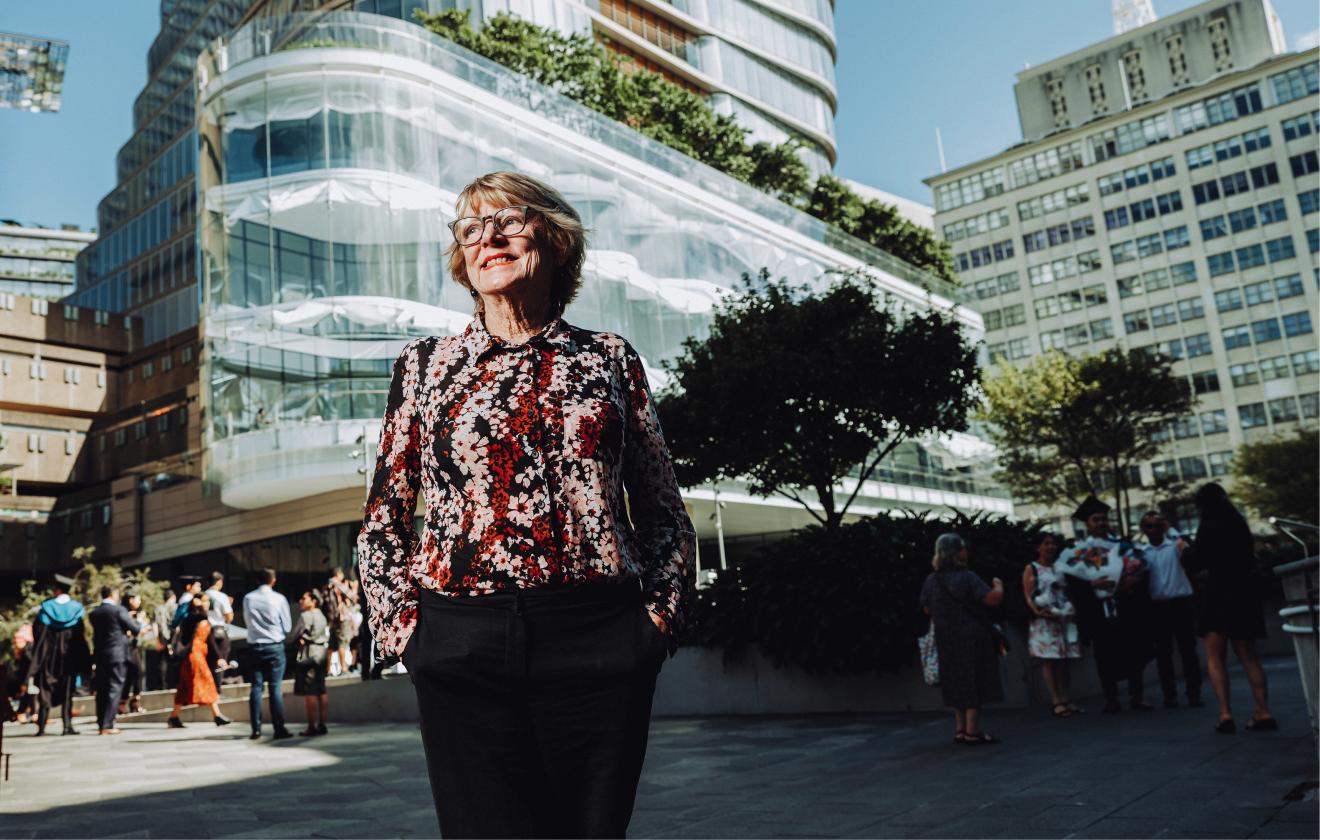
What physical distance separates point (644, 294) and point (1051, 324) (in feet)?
212

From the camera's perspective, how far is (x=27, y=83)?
27.1m

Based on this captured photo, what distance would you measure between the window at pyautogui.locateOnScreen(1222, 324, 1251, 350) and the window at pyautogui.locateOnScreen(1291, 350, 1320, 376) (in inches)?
137

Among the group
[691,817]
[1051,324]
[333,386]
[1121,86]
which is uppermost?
[1121,86]

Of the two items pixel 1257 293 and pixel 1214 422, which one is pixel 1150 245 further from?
pixel 1214 422

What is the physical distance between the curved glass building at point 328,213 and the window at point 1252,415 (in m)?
63.6

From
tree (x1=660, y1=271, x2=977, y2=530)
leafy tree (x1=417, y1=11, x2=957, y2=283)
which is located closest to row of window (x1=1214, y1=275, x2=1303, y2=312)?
leafy tree (x1=417, y1=11, x2=957, y2=283)

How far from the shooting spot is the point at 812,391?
2014 centimetres

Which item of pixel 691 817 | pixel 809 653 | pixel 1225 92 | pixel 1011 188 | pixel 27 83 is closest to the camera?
pixel 691 817

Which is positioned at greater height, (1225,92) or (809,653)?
(1225,92)

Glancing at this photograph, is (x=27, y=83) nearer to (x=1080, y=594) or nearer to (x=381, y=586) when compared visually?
(x=1080, y=594)

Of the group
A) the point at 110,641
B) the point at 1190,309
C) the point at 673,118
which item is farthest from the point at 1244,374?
the point at 110,641

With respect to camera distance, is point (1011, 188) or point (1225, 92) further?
point (1011, 188)

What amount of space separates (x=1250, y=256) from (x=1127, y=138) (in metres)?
14.5

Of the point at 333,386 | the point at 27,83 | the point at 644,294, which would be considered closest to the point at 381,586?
the point at 333,386
